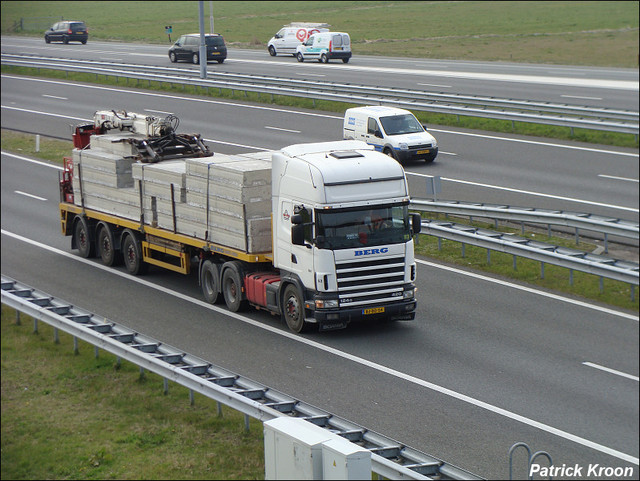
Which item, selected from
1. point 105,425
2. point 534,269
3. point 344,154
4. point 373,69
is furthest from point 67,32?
point 534,269

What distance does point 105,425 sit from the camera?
1163cm

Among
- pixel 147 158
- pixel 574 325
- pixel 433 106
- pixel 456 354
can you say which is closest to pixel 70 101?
pixel 147 158

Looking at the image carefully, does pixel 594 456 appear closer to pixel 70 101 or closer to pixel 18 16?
pixel 18 16

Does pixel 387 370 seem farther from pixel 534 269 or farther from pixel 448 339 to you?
pixel 534 269

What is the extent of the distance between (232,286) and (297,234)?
3.43 m

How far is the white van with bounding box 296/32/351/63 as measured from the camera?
10328 millimetres

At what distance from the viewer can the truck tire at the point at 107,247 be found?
23.2 m

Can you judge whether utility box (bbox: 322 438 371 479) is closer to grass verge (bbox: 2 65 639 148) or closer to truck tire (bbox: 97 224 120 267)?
grass verge (bbox: 2 65 639 148)

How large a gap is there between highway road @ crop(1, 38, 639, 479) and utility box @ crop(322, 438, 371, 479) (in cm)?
591

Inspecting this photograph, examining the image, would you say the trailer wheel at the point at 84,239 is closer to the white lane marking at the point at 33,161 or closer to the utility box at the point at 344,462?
the white lane marking at the point at 33,161

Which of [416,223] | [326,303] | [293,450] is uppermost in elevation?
[293,450]

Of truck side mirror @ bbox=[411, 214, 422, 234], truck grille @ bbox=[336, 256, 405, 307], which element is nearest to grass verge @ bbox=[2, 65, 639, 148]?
truck side mirror @ bbox=[411, 214, 422, 234]

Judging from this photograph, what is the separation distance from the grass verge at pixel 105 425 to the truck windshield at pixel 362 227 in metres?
4.46

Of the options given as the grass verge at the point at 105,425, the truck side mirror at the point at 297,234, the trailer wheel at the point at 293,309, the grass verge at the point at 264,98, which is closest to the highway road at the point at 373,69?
the grass verge at the point at 264,98
